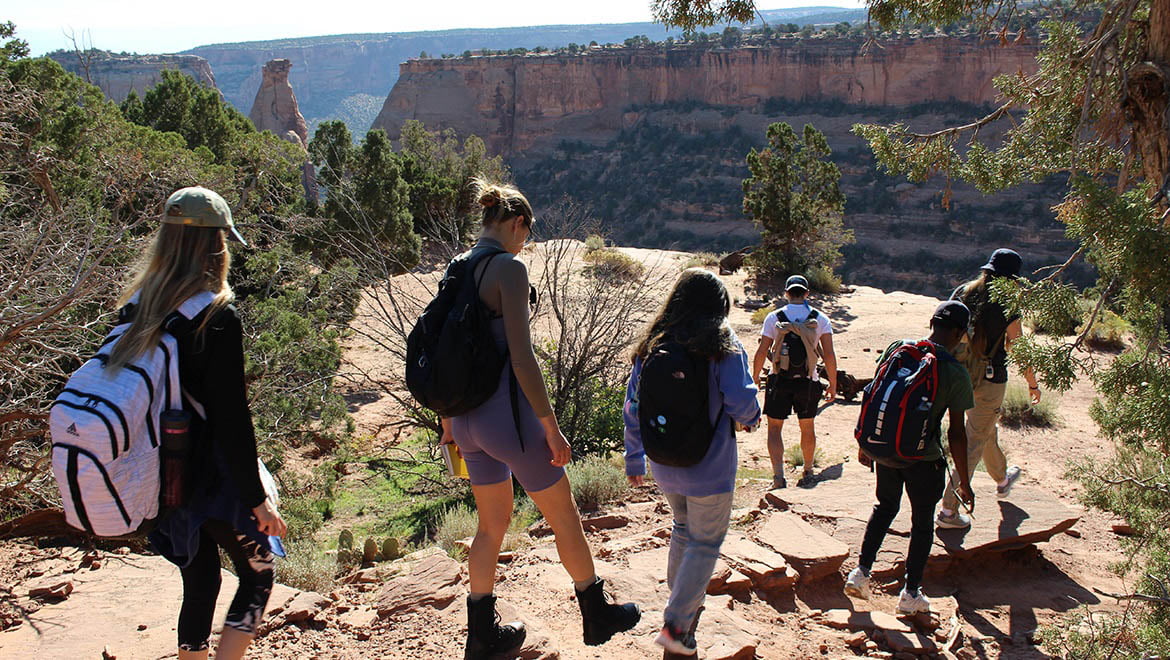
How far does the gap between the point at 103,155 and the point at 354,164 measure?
8217 millimetres

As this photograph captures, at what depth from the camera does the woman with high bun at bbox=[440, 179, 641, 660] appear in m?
2.69

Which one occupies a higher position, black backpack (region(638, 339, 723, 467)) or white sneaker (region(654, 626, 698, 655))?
black backpack (region(638, 339, 723, 467))

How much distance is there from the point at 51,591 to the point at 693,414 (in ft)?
10.0

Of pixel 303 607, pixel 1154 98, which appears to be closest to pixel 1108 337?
pixel 1154 98

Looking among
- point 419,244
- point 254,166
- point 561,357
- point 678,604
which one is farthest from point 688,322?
point 419,244

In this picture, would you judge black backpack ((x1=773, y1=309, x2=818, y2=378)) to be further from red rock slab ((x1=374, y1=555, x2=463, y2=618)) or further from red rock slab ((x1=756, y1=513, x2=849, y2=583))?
red rock slab ((x1=374, y1=555, x2=463, y2=618))

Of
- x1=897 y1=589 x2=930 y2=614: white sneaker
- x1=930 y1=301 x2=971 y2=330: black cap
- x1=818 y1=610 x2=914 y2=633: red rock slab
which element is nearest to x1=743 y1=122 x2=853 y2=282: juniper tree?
x1=930 y1=301 x2=971 y2=330: black cap

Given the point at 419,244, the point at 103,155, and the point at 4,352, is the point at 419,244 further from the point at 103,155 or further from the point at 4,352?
the point at 4,352

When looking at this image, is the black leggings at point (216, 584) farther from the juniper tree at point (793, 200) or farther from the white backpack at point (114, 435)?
the juniper tree at point (793, 200)

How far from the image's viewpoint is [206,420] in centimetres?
231

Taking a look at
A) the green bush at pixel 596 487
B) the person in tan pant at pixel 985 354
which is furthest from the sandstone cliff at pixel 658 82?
the green bush at pixel 596 487

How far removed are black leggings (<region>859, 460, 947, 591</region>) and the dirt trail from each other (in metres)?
0.28

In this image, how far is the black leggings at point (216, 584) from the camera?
2.39 metres

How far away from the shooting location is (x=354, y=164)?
1728 centimetres
